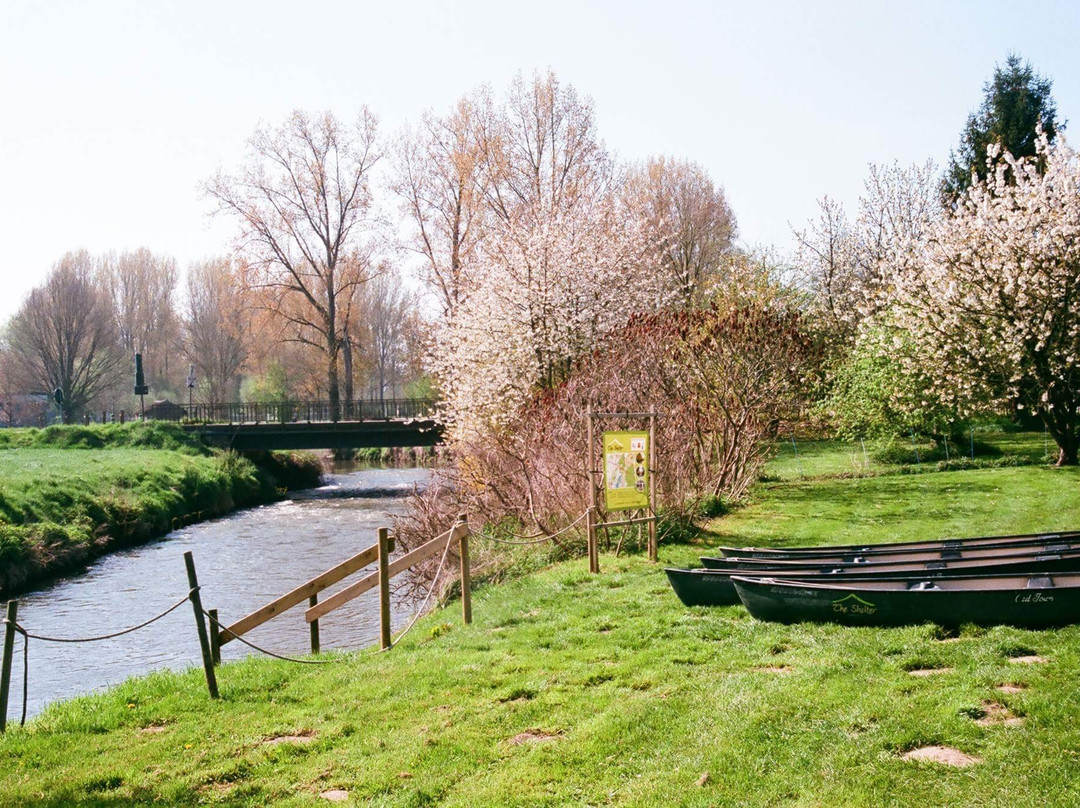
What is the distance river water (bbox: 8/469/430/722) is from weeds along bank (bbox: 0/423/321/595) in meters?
0.72

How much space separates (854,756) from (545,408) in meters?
12.4

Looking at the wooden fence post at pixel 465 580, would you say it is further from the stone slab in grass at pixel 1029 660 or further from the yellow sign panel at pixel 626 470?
the stone slab in grass at pixel 1029 660

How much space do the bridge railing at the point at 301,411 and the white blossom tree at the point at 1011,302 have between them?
886 inches

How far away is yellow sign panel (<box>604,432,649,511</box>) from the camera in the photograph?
12570 mm

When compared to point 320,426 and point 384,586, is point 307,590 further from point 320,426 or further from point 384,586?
point 320,426

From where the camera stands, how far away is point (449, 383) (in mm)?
27531

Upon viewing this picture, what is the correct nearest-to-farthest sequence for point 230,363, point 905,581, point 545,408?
1. point 905,581
2. point 545,408
3. point 230,363

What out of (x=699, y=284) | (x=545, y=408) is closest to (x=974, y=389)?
(x=545, y=408)

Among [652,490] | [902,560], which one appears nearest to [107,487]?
[652,490]

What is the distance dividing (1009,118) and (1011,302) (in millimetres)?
16997

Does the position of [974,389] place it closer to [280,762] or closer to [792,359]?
[792,359]

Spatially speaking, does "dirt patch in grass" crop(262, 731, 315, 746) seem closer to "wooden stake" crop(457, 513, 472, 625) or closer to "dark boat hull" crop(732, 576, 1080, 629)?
"wooden stake" crop(457, 513, 472, 625)

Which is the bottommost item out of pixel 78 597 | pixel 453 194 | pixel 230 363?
pixel 78 597

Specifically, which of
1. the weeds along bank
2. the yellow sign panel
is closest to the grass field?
the yellow sign panel
